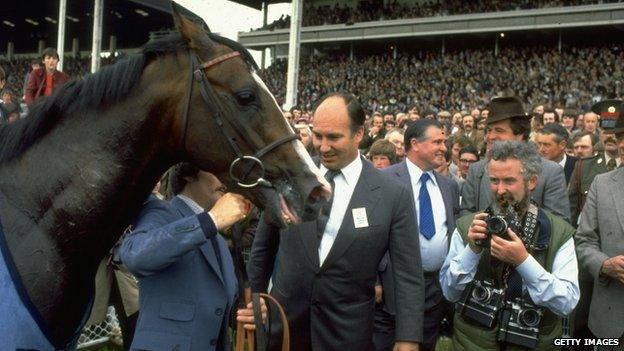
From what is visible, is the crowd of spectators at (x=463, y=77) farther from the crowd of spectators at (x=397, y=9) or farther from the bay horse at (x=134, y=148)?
the bay horse at (x=134, y=148)

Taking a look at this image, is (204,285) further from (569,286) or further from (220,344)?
(569,286)

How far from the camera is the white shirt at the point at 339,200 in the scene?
309 centimetres

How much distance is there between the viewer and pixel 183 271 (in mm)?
2377

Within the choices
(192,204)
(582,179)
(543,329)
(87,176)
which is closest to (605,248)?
(543,329)

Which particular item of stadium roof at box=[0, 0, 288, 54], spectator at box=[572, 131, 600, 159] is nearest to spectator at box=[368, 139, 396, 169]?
spectator at box=[572, 131, 600, 159]

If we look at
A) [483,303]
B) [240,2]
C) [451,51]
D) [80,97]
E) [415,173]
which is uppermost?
[240,2]

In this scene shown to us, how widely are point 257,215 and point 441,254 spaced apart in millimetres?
1359

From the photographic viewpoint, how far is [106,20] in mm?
44562

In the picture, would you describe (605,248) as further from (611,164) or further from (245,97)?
(245,97)

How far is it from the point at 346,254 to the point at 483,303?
27.9 inches

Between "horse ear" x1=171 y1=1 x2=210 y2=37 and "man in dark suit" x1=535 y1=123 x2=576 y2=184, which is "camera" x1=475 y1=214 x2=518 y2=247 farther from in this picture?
"man in dark suit" x1=535 y1=123 x2=576 y2=184

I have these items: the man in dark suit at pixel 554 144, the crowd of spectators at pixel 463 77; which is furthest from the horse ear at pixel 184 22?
the crowd of spectators at pixel 463 77

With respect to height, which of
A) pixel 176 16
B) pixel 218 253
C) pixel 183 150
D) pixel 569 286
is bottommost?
pixel 569 286

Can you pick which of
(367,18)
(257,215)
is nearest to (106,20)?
(367,18)
